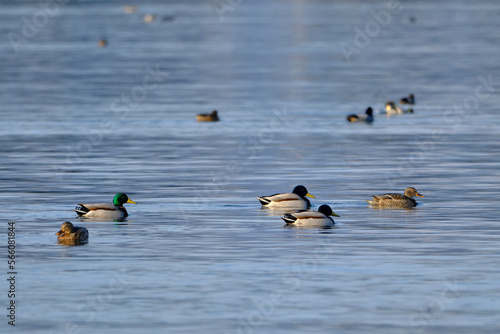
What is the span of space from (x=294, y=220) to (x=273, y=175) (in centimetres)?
827

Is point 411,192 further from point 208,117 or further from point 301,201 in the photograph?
point 208,117

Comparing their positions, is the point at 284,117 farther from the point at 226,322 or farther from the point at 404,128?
the point at 226,322

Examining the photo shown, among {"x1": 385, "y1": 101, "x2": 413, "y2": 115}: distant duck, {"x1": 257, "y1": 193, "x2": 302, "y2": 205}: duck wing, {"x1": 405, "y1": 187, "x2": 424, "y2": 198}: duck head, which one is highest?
{"x1": 385, "y1": 101, "x2": 413, "y2": 115}: distant duck

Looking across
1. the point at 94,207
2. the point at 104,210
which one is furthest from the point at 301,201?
the point at 94,207

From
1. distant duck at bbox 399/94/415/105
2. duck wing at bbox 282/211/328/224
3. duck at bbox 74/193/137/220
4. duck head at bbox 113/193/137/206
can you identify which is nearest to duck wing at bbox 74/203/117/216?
duck at bbox 74/193/137/220

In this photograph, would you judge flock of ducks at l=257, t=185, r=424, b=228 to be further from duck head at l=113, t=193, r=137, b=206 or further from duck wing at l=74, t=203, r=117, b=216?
duck wing at l=74, t=203, r=117, b=216

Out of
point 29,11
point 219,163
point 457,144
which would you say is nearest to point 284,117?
point 457,144

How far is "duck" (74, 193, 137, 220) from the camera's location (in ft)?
90.4

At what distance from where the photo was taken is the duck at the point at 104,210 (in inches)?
1085

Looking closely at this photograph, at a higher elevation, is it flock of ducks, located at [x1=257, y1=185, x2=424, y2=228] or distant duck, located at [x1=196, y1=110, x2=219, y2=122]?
distant duck, located at [x1=196, y1=110, x2=219, y2=122]

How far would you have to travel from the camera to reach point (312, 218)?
26688mm

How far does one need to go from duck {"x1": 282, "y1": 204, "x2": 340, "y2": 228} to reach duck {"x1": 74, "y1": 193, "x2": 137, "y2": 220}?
361 cm

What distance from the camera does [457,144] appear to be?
43.0 metres

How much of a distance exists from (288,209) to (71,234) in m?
6.80
